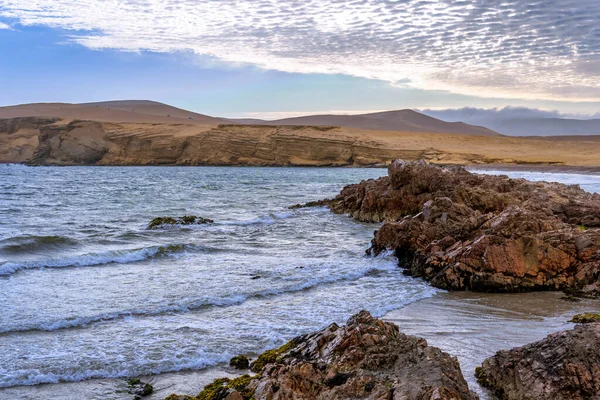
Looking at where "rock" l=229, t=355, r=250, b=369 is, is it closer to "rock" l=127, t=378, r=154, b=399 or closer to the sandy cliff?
"rock" l=127, t=378, r=154, b=399

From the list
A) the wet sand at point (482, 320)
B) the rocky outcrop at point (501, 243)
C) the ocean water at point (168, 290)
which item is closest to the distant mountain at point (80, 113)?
the ocean water at point (168, 290)

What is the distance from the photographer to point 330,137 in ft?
257

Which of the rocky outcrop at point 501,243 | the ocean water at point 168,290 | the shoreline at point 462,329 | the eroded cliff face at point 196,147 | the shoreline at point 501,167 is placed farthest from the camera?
the eroded cliff face at point 196,147

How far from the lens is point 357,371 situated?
498cm

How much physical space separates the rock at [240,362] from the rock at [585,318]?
4423 millimetres

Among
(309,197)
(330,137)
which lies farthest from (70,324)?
(330,137)

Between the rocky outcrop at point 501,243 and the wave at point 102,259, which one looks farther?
the wave at point 102,259

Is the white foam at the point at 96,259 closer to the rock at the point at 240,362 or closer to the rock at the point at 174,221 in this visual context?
the rock at the point at 174,221

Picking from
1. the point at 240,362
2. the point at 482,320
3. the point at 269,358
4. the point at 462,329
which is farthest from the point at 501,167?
the point at 269,358

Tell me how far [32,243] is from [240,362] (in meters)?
11.5

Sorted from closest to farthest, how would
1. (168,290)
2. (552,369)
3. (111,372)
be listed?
(552,369) → (111,372) → (168,290)

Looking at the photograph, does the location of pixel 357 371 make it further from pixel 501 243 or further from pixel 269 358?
pixel 501 243

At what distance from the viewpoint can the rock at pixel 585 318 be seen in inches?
311

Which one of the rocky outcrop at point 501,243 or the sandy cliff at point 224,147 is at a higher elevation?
the sandy cliff at point 224,147
